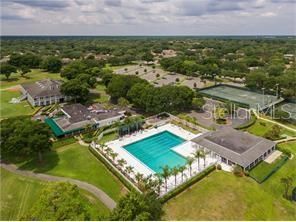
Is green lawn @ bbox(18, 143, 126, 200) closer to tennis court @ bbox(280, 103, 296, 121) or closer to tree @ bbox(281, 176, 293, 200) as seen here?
tree @ bbox(281, 176, 293, 200)

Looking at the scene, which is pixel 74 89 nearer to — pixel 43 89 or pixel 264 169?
pixel 43 89

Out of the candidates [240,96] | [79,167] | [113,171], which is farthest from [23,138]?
[240,96]

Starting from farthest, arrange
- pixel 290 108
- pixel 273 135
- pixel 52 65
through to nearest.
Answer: pixel 52 65, pixel 290 108, pixel 273 135

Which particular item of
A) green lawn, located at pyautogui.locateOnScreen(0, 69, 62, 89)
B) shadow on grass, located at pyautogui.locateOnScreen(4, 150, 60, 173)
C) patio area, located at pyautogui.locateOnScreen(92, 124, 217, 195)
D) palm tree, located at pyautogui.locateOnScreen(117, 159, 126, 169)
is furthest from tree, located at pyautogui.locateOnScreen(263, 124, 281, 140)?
green lawn, located at pyautogui.locateOnScreen(0, 69, 62, 89)

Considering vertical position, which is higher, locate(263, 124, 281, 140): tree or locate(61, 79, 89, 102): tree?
locate(61, 79, 89, 102): tree

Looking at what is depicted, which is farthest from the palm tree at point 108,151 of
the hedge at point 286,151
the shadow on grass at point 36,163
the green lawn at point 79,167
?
the hedge at point 286,151

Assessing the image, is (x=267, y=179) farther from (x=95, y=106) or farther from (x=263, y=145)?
(x=95, y=106)

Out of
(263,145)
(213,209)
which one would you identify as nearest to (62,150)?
(213,209)
